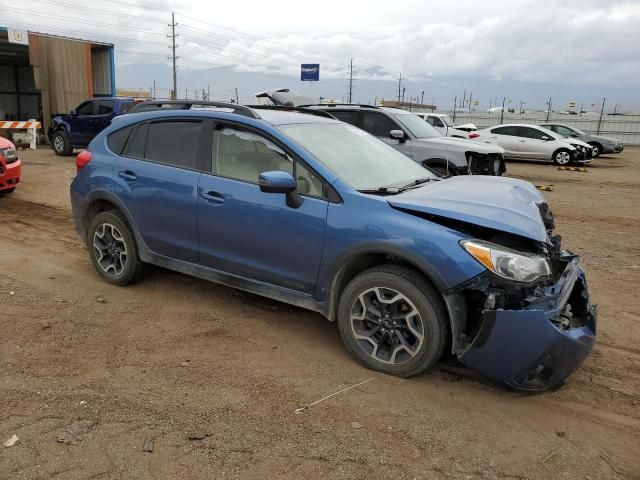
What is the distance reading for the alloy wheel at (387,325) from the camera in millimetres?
3330

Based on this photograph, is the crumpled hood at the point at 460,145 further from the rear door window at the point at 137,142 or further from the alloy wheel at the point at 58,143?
the alloy wheel at the point at 58,143

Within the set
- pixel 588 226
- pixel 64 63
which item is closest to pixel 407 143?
pixel 588 226

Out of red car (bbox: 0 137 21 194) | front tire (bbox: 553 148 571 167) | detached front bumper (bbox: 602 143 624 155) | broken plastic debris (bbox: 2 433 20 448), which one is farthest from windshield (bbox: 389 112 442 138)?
detached front bumper (bbox: 602 143 624 155)

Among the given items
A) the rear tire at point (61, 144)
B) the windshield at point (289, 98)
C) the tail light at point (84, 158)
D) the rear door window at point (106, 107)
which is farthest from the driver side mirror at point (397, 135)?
the rear tire at point (61, 144)

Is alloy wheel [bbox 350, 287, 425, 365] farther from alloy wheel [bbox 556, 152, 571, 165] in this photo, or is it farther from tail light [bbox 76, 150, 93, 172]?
alloy wheel [bbox 556, 152, 571, 165]

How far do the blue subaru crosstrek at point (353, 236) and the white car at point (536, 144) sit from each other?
50.8ft

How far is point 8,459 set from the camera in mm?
2639

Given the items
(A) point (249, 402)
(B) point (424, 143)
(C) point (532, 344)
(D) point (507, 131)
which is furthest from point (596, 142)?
(A) point (249, 402)

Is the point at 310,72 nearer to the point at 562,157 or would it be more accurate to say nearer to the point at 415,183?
the point at 562,157

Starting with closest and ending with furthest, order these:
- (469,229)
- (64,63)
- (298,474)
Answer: (298,474) → (469,229) → (64,63)

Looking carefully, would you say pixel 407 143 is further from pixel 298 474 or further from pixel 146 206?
pixel 298 474

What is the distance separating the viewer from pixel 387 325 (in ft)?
11.3

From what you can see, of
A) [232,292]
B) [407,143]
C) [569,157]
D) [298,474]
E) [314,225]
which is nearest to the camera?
[298,474]

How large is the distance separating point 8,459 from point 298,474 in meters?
1.46
